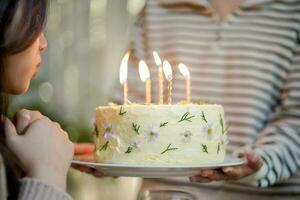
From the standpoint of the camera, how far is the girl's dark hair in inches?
38.2

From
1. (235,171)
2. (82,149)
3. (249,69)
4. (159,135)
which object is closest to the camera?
(159,135)

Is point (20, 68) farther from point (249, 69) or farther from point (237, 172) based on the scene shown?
point (249, 69)

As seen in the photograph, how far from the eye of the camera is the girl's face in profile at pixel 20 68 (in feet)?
3.42

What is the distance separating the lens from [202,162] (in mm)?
1207

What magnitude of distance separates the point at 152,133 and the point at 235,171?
22cm

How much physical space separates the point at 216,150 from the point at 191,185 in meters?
0.30

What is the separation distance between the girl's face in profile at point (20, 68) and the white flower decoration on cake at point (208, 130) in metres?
0.36

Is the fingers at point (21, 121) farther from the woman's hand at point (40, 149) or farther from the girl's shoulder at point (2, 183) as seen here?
the girl's shoulder at point (2, 183)

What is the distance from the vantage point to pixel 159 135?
1.19 meters

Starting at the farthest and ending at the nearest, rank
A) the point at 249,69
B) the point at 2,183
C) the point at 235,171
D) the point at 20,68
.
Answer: the point at 249,69 → the point at 235,171 → the point at 20,68 → the point at 2,183

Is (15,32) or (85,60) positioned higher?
(15,32)

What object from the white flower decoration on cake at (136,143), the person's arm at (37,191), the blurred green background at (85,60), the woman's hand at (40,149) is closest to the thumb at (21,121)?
the woman's hand at (40,149)

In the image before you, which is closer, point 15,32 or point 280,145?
point 15,32

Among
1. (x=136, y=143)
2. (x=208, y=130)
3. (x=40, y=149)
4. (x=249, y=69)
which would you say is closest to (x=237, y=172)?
(x=208, y=130)
